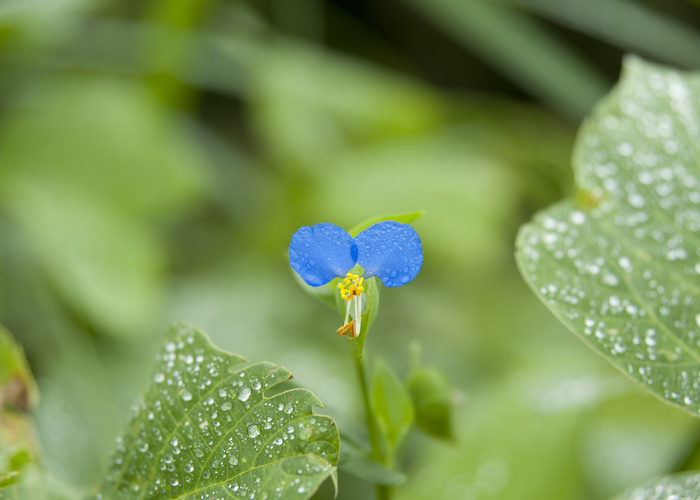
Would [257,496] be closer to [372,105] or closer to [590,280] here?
[590,280]

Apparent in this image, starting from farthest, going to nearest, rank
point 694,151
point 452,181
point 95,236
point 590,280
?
point 452,181 < point 95,236 < point 694,151 < point 590,280

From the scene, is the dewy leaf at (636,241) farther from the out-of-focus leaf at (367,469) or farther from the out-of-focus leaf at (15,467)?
the out-of-focus leaf at (15,467)

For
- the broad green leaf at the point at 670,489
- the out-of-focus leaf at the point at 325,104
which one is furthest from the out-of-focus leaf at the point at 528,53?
the broad green leaf at the point at 670,489

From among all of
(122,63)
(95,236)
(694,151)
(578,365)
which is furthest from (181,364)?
(122,63)

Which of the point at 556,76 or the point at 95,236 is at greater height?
→ the point at 95,236

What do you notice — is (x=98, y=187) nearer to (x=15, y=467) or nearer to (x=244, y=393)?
(x=15, y=467)

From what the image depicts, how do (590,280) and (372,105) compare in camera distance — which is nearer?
(590,280)

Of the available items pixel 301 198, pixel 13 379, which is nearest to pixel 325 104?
pixel 301 198
